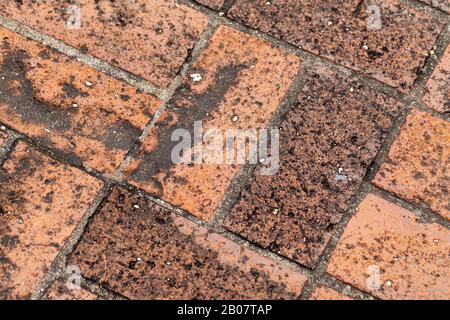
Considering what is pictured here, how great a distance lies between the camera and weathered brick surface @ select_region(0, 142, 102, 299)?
150 centimetres

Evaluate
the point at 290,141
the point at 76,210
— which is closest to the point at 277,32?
the point at 290,141

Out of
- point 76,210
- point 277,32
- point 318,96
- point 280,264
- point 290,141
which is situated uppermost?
point 277,32

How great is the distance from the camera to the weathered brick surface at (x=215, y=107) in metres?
1.56

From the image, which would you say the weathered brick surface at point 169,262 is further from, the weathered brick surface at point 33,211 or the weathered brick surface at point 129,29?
the weathered brick surface at point 129,29

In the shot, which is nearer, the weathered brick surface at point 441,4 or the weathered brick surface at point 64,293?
the weathered brick surface at point 64,293

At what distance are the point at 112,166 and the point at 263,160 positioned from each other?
40 centimetres

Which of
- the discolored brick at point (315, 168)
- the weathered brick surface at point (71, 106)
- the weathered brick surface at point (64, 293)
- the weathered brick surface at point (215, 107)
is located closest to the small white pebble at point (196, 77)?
the weathered brick surface at point (215, 107)

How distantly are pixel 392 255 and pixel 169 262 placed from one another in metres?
0.57

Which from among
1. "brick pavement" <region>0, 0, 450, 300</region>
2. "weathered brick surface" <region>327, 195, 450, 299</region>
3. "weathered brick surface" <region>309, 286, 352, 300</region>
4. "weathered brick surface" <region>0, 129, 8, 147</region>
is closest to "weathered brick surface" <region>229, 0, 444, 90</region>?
"brick pavement" <region>0, 0, 450, 300</region>

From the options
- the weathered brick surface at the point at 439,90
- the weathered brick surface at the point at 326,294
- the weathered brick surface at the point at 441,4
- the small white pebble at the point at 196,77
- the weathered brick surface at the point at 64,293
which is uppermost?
the weathered brick surface at the point at 441,4

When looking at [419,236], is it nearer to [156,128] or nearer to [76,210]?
[156,128]

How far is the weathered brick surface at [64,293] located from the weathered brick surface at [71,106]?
12.5 inches

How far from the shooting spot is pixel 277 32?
166cm

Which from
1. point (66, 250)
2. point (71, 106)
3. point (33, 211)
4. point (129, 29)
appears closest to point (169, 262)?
point (66, 250)
